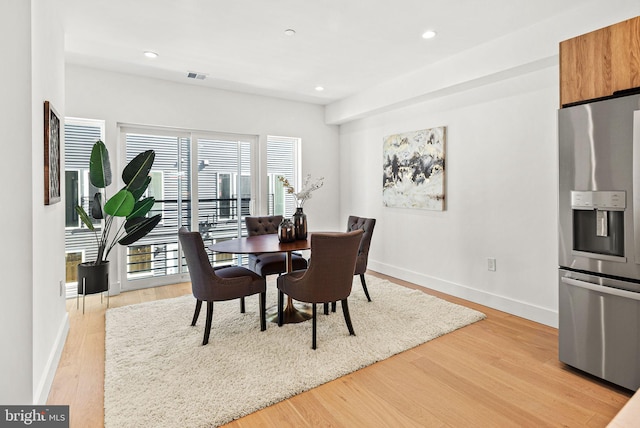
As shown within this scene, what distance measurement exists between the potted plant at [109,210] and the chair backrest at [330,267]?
212 cm

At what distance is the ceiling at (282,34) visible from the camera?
2621mm

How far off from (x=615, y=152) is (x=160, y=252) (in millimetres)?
4655

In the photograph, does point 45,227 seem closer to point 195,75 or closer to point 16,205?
point 16,205

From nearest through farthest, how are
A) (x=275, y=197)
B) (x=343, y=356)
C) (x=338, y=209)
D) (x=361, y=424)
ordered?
(x=361, y=424), (x=343, y=356), (x=275, y=197), (x=338, y=209)

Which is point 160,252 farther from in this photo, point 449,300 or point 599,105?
point 599,105

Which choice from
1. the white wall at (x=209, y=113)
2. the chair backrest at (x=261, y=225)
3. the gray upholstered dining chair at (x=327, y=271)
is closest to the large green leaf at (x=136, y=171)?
the white wall at (x=209, y=113)

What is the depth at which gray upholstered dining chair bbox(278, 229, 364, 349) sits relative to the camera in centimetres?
256

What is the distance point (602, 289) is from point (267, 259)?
9.15ft

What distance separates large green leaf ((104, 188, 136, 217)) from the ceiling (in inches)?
57.6

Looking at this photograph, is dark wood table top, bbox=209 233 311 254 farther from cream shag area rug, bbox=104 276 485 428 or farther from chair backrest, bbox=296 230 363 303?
cream shag area rug, bbox=104 276 485 428

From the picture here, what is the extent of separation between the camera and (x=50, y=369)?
2209mm

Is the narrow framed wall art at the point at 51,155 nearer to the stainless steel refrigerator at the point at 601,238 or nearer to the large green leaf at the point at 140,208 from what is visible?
the large green leaf at the point at 140,208

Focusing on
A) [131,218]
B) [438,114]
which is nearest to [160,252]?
[131,218]

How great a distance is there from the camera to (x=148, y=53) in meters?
3.50
